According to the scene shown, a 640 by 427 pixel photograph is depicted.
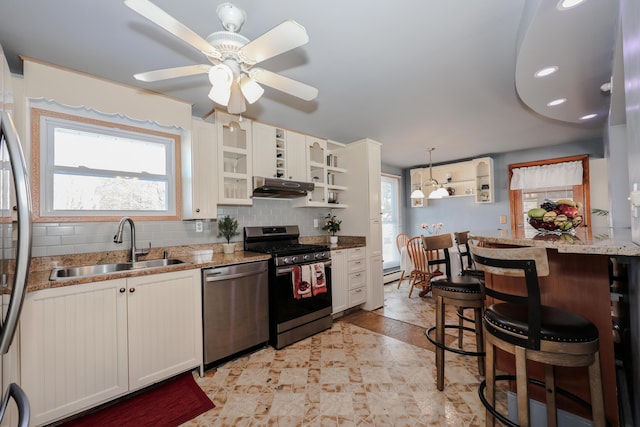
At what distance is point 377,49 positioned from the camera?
1902mm

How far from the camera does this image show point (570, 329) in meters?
1.10

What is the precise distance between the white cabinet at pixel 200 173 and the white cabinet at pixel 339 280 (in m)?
1.52

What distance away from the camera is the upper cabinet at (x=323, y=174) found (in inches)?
141

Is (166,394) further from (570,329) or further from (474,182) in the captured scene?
(474,182)

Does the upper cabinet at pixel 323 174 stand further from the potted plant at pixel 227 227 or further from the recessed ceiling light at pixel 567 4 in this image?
the recessed ceiling light at pixel 567 4

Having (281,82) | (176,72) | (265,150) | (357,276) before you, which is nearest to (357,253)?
(357,276)

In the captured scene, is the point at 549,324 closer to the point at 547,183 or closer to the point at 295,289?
the point at 295,289

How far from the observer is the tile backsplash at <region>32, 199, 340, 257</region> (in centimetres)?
209

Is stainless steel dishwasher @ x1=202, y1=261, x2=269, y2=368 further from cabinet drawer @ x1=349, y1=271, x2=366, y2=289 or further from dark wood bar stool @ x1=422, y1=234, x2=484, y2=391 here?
dark wood bar stool @ x1=422, y1=234, x2=484, y2=391

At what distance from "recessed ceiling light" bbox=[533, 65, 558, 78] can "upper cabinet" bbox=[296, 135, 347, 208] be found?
92.0 inches

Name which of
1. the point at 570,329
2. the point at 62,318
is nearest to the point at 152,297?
the point at 62,318

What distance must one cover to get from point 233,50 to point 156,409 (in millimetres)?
2303

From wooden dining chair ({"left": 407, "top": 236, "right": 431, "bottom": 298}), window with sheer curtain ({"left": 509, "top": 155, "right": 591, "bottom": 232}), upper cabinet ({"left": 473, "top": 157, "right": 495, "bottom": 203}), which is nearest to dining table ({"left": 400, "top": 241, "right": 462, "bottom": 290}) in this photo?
wooden dining chair ({"left": 407, "top": 236, "right": 431, "bottom": 298})

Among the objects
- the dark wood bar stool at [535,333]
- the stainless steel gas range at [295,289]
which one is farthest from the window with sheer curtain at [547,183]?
the dark wood bar stool at [535,333]
